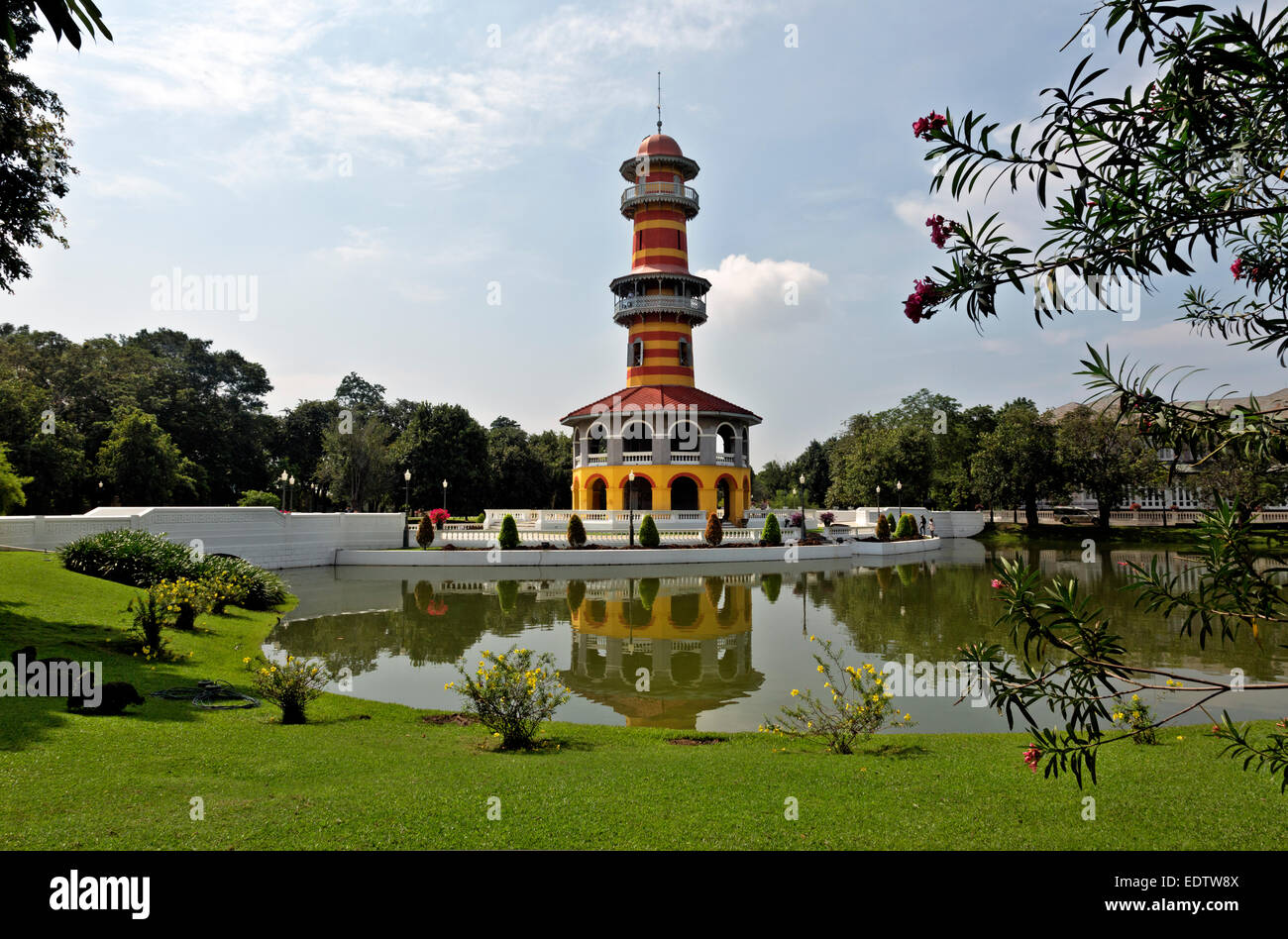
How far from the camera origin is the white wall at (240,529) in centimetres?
2036

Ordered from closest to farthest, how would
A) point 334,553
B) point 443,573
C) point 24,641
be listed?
point 24,641 < point 443,573 < point 334,553

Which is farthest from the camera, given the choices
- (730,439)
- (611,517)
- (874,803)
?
(730,439)

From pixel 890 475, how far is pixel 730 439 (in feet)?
64.4

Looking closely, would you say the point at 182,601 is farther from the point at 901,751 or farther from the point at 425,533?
the point at 425,533

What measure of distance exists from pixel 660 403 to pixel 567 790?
35.0 meters

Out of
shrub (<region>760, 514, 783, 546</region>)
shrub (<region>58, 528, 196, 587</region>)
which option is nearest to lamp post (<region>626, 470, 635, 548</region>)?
shrub (<region>760, 514, 783, 546</region>)

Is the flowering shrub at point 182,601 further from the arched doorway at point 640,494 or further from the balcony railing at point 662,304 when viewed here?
the balcony railing at point 662,304

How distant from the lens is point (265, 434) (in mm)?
56531

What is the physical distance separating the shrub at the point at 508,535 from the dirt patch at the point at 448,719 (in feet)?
73.2

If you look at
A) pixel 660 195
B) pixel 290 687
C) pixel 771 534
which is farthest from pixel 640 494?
pixel 290 687

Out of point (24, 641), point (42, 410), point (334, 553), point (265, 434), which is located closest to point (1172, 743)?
point (24, 641)

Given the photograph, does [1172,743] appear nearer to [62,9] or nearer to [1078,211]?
[1078,211]

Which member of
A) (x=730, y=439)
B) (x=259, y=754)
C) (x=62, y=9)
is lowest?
(x=259, y=754)

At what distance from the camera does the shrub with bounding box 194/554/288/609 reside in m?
17.6
